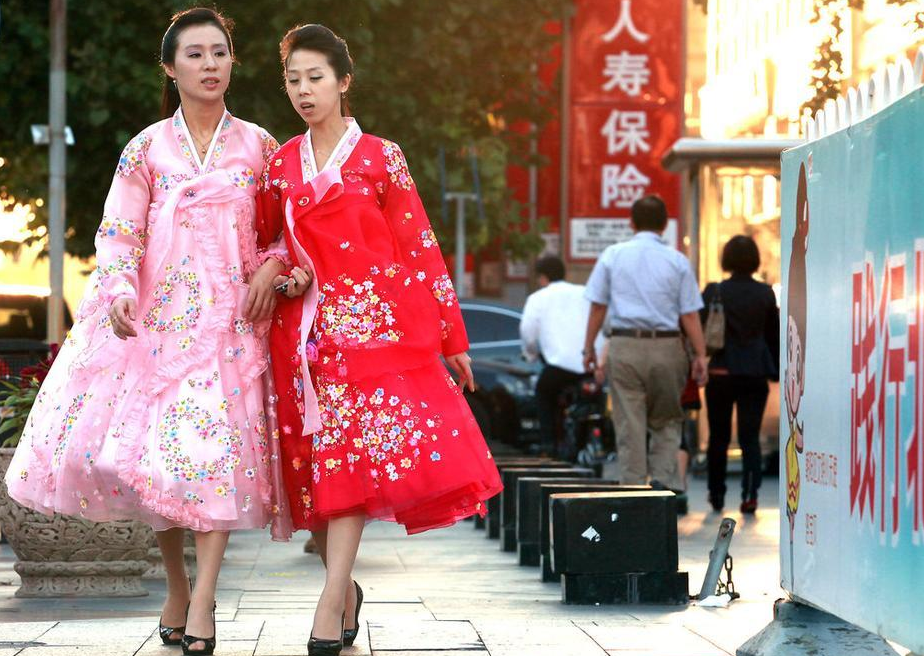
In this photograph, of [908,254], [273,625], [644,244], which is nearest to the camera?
[908,254]

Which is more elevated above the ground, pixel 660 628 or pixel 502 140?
pixel 502 140

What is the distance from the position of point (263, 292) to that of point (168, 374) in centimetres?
37

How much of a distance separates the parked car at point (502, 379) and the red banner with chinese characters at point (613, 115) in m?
10.8

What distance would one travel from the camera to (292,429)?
5738 mm

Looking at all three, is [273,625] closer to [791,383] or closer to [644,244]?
[791,383]

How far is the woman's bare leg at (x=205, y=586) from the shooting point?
546 centimetres

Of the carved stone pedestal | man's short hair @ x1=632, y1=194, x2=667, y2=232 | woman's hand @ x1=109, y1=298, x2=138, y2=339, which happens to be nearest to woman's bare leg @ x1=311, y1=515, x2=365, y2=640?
woman's hand @ x1=109, y1=298, x2=138, y2=339

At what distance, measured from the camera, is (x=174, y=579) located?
5848 millimetres

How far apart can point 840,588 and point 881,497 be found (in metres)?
0.55

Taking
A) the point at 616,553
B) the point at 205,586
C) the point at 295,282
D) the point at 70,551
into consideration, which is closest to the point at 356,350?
the point at 295,282

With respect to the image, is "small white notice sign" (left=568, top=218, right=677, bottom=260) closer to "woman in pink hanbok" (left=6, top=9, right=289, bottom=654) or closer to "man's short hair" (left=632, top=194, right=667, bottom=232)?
"man's short hair" (left=632, top=194, right=667, bottom=232)

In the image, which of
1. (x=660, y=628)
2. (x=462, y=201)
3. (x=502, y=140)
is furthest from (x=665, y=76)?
(x=660, y=628)

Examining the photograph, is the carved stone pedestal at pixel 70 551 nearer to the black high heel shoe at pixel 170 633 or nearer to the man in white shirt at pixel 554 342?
the black high heel shoe at pixel 170 633

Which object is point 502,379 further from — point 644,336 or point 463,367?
point 463,367
